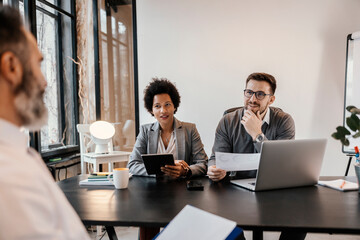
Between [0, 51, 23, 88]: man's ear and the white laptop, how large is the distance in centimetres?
100

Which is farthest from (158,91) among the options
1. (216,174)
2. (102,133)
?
(102,133)

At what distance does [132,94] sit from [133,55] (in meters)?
0.49

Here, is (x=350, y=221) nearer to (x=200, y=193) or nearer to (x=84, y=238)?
(x=200, y=193)

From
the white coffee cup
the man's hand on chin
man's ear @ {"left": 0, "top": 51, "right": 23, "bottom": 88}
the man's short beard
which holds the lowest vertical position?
the white coffee cup

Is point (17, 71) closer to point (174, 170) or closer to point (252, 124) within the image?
point (174, 170)

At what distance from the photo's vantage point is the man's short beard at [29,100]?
575mm

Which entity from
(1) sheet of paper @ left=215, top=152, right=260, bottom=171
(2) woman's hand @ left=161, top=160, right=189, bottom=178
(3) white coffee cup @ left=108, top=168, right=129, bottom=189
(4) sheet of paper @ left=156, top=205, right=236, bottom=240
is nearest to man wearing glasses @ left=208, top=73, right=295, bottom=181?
(2) woman's hand @ left=161, top=160, right=189, bottom=178

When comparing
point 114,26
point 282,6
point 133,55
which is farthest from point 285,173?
point 114,26

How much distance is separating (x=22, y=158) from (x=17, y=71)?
167 millimetres

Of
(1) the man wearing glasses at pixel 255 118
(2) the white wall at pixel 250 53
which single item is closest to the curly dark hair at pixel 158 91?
(1) the man wearing glasses at pixel 255 118

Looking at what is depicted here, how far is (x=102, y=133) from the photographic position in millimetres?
2988

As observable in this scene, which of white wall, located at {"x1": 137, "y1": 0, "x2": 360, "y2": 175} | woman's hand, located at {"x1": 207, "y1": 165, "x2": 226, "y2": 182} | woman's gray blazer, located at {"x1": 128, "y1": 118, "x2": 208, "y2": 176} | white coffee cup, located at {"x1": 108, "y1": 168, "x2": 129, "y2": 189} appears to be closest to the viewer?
white coffee cup, located at {"x1": 108, "y1": 168, "x2": 129, "y2": 189}

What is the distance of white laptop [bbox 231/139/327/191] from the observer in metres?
1.33

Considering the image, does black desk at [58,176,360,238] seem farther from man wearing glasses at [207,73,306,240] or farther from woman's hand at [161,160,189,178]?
man wearing glasses at [207,73,306,240]
